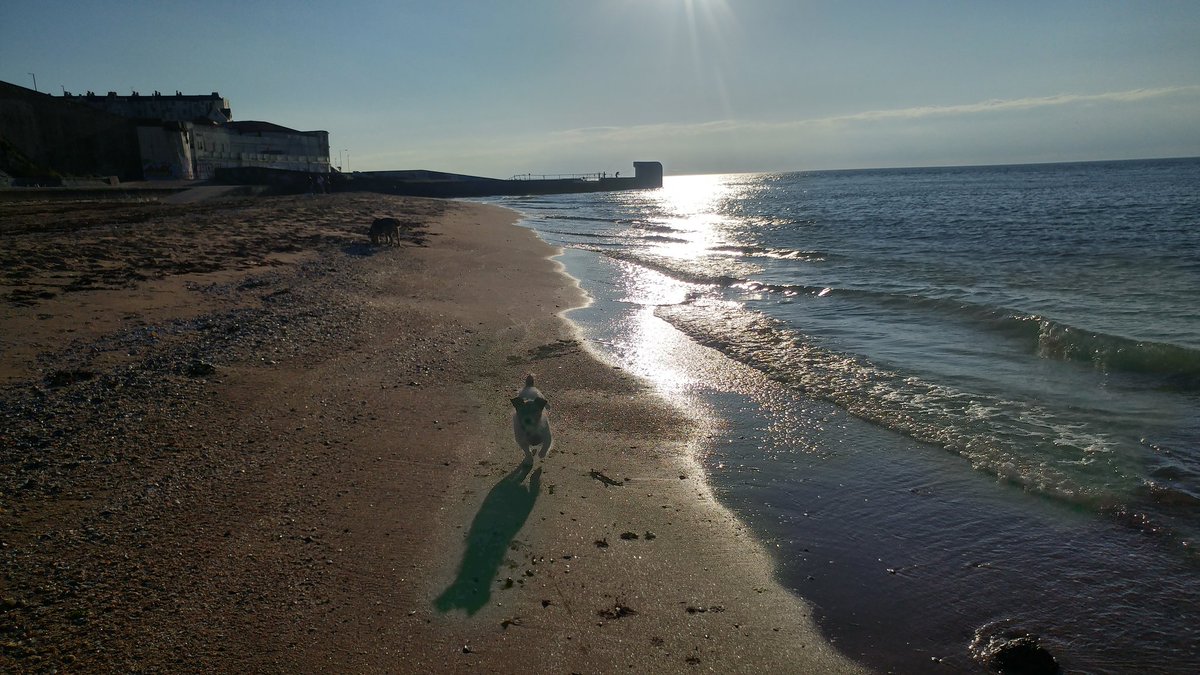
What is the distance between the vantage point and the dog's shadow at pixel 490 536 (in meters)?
3.55

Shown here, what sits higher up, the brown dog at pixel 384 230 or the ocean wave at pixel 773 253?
the brown dog at pixel 384 230

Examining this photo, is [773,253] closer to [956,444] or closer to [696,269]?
[696,269]

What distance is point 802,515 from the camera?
459 cm

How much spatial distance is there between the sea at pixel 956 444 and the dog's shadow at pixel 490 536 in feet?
4.79

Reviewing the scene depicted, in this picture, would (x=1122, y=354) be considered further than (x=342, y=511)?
Yes

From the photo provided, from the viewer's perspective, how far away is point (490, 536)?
417 centimetres

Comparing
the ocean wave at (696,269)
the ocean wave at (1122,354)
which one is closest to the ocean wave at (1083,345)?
the ocean wave at (1122,354)

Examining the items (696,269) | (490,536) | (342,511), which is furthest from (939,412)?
(696,269)

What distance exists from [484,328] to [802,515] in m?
Answer: 6.05

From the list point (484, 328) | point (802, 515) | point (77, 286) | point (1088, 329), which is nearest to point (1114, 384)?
point (1088, 329)

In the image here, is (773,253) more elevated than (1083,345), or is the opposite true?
(773,253)

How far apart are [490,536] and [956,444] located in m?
4.11

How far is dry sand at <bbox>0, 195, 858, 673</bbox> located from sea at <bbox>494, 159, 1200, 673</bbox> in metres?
0.51

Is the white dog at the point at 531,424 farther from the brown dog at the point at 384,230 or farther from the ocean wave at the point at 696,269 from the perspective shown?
the brown dog at the point at 384,230
